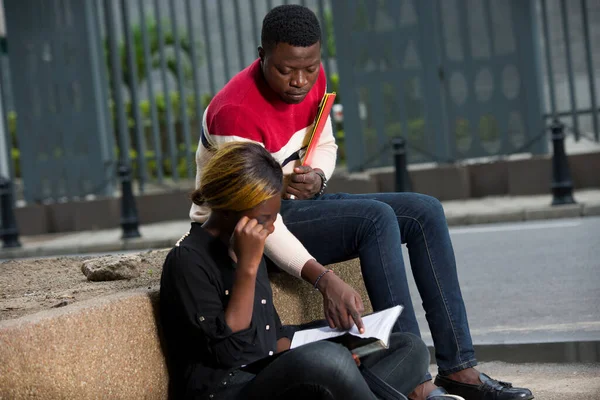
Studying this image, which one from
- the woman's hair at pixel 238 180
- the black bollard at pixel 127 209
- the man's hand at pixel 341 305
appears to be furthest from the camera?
the black bollard at pixel 127 209

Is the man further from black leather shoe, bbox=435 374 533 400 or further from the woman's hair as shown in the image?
the woman's hair

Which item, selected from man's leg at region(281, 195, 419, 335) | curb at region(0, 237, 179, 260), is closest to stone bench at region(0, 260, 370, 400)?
man's leg at region(281, 195, 419, 335)

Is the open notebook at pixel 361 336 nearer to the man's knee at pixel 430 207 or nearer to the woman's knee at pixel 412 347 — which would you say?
the woman's knee at pixel 412 347

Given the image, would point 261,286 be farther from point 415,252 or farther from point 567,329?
point 567,329

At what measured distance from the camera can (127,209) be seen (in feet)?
40.2

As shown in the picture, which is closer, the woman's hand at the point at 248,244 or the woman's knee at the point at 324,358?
the woman's knee at the point at 324,358

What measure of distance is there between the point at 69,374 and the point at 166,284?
408mm

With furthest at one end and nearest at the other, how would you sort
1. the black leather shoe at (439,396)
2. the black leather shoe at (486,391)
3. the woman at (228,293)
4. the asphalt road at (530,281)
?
the asphalt road at (530,281)
the black leather shoe at (486,391)
the black leather shoe at (439,396)
the woman at (228,293)

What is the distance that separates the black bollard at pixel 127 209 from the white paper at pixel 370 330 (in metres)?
8.83

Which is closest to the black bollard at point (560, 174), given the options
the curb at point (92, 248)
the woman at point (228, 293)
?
the curb at point (92, 248)

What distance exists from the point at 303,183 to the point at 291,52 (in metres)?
0.49

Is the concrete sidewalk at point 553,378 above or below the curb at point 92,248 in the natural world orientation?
above

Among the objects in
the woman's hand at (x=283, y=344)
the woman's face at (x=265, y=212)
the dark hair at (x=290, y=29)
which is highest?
the dark hair at (x=290, y=29)

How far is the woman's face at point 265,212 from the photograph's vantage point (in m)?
3.07
